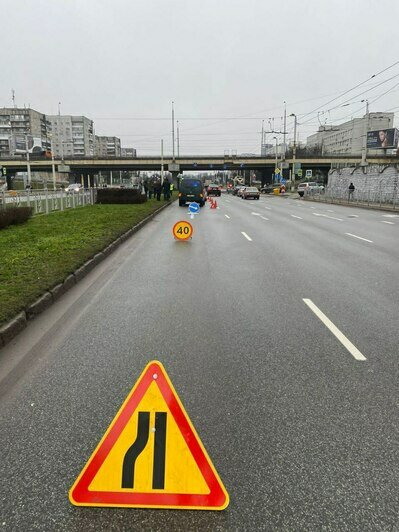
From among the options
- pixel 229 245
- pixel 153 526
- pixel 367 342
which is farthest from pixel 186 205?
pixel 153 526

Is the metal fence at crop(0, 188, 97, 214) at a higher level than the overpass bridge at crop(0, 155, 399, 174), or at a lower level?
lower

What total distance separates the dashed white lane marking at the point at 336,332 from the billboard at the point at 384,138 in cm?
9398

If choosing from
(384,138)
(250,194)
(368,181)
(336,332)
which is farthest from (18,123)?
(336,332)

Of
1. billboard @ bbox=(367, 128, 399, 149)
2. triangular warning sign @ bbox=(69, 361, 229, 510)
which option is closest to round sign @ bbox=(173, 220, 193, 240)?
triangular warning sign @ bbox=(69, 361, 229, 510)

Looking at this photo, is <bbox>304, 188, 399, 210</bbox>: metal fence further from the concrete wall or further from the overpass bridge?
the overpass bridge

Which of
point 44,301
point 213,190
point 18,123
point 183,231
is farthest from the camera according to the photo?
point 18,123

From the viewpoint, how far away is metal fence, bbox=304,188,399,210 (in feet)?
112

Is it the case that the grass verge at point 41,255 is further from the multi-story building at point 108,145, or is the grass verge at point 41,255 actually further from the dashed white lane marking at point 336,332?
the multi-story building at point 108,145

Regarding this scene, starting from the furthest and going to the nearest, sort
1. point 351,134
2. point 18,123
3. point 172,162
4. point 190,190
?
1. point 18,123
2. point 351,134
3. point 172,162
4. point 190,190

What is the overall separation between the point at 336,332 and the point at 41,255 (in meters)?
6.97

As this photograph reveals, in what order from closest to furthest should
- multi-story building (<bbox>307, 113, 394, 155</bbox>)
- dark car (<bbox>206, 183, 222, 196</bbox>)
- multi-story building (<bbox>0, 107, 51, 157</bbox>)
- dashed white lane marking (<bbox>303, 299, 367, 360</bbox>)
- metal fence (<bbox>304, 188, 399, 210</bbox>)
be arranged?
1. dashed white lane marking (<bbox>303, 299, 367, 360</bbox>)
2. metal fence (<bbox>304, 188, 399, 210</bbox>)
3. dark car (<bbox>206, 183, 222, 196</bbox>)
4. multi-story building (<bbox>307, 113, 394, 155</bbox>)
5. multi-story building (<bbox>0, 107, 51, 157</bbox>)

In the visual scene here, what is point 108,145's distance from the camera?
6934 inches

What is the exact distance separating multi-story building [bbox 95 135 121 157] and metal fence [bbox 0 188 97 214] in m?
138

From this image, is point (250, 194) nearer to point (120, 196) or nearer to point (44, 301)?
point (120, 196)
